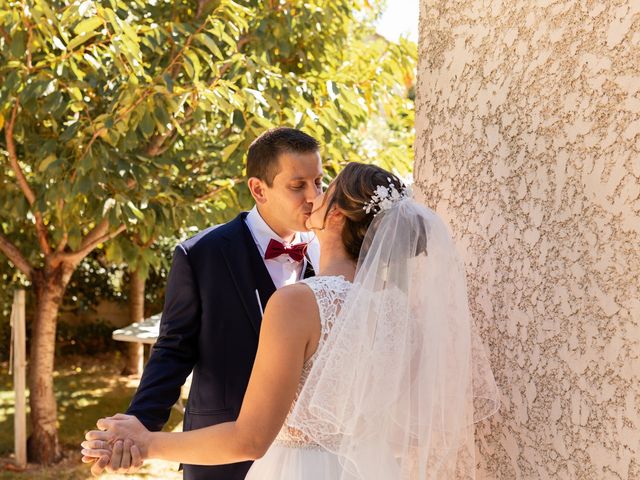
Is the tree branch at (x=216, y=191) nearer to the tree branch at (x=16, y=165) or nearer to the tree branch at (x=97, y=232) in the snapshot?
the tree branch at (x=97, y=232)

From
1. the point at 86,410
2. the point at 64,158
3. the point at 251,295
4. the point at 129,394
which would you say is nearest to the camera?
the point at 251,295

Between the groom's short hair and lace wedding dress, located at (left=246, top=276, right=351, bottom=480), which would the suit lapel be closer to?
the groom's short hair

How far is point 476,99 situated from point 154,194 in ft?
11.6

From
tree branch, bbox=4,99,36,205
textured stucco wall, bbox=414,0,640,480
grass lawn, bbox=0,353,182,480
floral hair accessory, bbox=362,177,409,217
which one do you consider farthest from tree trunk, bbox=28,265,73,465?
floral hair accessory, bbox=362,177,409,217

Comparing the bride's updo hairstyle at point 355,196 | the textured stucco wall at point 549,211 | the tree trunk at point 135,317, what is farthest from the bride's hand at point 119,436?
the tree trunk at point 135,317

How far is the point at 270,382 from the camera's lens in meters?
1.76

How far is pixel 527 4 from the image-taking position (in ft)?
5.95

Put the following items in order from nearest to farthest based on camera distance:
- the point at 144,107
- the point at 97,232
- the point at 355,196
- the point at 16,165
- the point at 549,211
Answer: the point at 549,211
the point at 355,196
the point at 144,107
the point at 16,165
the point at 97,232

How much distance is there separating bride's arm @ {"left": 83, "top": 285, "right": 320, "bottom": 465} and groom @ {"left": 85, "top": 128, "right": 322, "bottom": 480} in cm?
82

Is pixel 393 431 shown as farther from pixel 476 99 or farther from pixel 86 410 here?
pixel 86 410

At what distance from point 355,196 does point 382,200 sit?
0.22 feet

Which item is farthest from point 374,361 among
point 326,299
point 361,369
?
point 326,299

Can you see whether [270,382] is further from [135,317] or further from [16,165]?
[135,317]

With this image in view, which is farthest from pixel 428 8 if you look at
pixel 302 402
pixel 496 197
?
pixel 302 402
